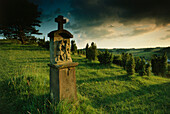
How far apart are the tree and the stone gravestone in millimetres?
20022

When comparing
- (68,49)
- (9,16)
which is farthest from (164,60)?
(9,16)

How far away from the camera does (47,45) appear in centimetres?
1862

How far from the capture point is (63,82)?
2.40 m

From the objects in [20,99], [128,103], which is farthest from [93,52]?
[20,99]

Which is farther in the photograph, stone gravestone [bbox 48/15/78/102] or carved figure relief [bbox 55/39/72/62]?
carved figure relief [bbox 55/39/72/62]

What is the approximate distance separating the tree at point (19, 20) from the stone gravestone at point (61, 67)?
20.0m

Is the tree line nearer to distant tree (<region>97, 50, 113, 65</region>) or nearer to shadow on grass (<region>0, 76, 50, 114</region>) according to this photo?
distant tree (<region>97, 50, 113, 65</region>)

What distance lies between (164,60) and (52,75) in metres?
13.7

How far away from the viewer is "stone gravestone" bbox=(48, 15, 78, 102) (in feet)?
7.73

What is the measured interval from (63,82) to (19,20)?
2315 cm

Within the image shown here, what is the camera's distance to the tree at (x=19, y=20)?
1625 cm

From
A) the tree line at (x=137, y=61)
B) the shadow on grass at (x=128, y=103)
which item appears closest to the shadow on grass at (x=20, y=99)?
the shadow on grass at (x=128, y=103)

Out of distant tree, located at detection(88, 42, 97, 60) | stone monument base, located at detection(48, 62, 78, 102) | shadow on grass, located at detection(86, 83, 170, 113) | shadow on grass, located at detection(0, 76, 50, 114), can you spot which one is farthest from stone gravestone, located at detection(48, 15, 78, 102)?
distant tree, located at detection(88, 42, 97, 60)

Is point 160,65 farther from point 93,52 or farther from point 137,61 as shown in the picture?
point 93,52
